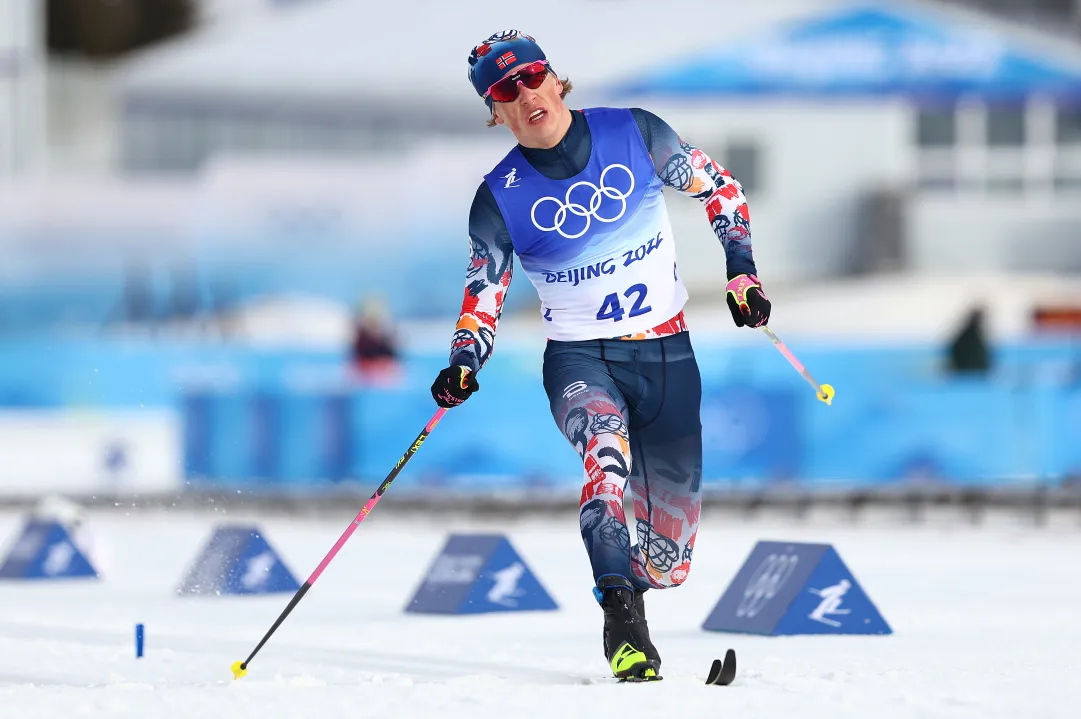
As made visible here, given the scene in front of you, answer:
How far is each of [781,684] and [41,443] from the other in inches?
529

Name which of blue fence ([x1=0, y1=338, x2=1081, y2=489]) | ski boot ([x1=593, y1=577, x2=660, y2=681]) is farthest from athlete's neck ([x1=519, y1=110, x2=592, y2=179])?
blue fence ([x1=0, y1=338, x2=1081, y2=489])

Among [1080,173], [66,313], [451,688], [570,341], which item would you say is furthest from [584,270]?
[1080,173]

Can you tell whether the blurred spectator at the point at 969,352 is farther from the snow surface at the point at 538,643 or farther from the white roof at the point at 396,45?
the white roof at the point at 396,45

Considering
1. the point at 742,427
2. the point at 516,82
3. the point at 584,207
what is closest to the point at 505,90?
the point at 516,82

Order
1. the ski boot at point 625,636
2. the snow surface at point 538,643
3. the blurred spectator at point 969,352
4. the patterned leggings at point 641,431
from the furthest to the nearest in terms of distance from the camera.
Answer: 1. the blurred spectator at point 969,352
2. the patterned leggings at point 641,431
3. the ski boot at point 625,636
4. the snow surface at point 538,643

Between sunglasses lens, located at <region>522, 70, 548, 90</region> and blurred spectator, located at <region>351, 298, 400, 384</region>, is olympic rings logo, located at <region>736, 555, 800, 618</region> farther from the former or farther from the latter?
blurred spectator, located at <region>351, 298, 400, 384</region>

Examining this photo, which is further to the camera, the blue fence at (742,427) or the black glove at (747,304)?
the blue fence at (742,427)

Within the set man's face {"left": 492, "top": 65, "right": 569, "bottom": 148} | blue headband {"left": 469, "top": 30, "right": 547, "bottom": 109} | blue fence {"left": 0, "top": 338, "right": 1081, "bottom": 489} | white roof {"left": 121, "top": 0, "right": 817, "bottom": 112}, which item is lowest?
blue fence {"left": 0, "top": 338, "right": 1081, "bottom": 489}

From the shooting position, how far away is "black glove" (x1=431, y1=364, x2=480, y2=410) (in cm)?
653

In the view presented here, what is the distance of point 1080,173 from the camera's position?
34.2 metres

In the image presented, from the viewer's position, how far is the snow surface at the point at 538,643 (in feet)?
18.6

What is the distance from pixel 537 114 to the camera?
21.8ft

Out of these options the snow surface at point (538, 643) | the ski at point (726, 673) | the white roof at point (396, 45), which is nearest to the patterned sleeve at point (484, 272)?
the snow surface at point (538, 643)

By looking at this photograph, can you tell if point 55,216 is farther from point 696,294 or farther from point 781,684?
point 781,684
